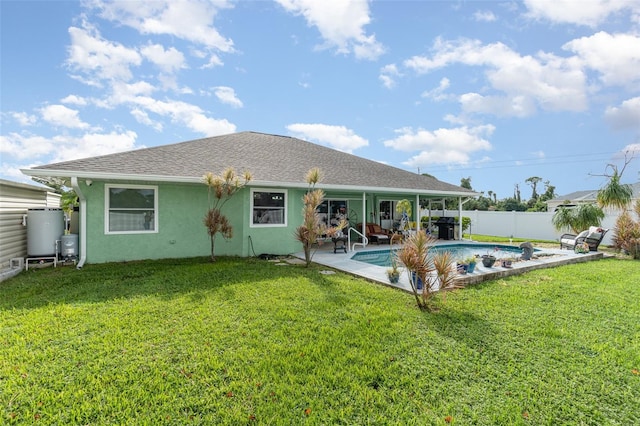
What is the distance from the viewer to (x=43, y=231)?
28.9 feet

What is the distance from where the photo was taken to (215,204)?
423 inches

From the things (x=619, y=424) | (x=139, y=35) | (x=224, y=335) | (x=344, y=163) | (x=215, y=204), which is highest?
(x=139, y=35)

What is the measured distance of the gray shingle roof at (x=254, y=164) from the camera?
8922 mm

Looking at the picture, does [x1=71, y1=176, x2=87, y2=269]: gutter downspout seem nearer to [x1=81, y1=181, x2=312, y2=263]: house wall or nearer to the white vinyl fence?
[x1=81, y1=181, x2=312, y2=263]: house wall

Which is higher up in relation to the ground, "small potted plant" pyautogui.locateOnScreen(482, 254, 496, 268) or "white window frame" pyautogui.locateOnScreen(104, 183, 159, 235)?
"white window frame" pyautogui.locateOnScreen(104, 183, 159, 235)

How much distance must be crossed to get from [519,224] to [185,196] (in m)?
19.5

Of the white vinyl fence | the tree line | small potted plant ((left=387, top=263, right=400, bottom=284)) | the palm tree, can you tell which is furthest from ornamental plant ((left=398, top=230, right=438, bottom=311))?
the tree line

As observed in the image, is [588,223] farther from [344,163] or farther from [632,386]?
[632,386]

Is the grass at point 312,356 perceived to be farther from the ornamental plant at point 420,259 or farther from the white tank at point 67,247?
the white tank at point 67,247

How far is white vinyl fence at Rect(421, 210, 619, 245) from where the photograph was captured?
17.5m

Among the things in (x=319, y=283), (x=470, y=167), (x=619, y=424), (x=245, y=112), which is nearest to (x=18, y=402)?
(x=319, y=283)

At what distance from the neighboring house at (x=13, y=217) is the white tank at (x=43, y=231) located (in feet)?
0.96

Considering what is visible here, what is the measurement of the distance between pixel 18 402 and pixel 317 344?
10.0ft

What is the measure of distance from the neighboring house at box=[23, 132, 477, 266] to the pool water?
8.61 ft
